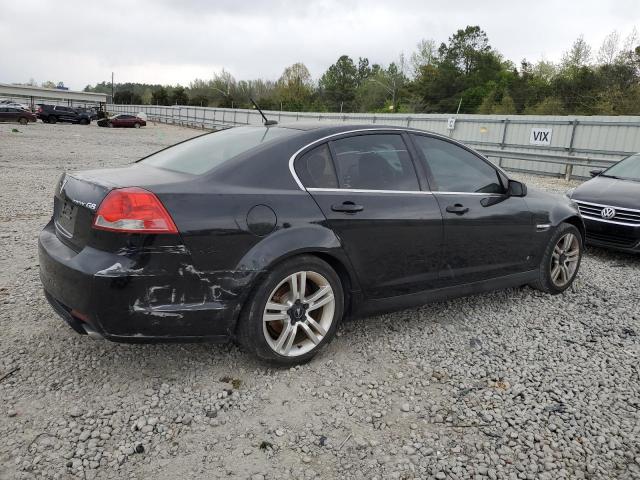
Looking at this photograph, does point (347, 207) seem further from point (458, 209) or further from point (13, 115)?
point (13, 115)

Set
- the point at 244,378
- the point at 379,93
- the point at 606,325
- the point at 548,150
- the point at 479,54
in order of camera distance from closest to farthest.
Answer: the point at 244,378, the point at 606,325, the point at 548,150, the point at 479,54, the point at 379,93

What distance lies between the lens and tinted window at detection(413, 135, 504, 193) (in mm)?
3920

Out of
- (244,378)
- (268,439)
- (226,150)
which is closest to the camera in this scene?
(268,439)

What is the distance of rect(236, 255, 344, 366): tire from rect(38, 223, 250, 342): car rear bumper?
0.42 feet

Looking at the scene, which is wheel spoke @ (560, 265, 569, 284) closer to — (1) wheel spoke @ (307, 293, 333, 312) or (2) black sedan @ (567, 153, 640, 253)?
(2) black sedan @ (567, 153, 640, 253)

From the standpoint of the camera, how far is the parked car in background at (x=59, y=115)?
42.4 m

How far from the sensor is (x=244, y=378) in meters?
3.15

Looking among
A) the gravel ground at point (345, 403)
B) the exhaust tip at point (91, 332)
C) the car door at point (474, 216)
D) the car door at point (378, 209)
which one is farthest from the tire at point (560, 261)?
the exhaust tip at point (91, 332)

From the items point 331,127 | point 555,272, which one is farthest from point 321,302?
point 555,272

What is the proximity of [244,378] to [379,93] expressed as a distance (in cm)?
7658

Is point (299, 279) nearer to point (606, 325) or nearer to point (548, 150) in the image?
point (606, 325)

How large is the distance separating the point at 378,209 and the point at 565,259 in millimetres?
2490

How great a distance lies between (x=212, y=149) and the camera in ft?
11.7

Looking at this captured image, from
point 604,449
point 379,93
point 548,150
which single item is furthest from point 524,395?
point 379,93
